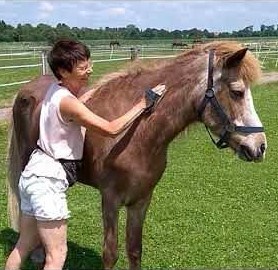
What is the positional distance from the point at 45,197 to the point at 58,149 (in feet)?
0.96

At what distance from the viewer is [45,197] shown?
9.38 feet

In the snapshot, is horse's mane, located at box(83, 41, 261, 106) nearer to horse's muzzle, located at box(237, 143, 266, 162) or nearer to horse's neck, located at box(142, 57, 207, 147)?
horse's neck, located at box(142, 57, 207, 147)

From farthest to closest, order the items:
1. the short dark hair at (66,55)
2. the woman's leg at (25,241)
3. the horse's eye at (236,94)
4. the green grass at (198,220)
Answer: the green grass at (198,220) < the horse's eye at (236,94) < the woman's leg at (25,241) < the short dark hair at (66,55)

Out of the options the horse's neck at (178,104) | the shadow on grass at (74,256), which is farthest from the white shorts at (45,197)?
the shadow on grass at (74,256)

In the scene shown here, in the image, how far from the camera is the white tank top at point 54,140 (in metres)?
2.94

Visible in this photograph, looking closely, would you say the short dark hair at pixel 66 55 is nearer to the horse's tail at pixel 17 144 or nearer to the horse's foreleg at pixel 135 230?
the horse's foreleg at pixel 135 230

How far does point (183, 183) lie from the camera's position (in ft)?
23.0

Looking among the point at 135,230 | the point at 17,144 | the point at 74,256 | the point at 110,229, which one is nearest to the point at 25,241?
the point at 110,229

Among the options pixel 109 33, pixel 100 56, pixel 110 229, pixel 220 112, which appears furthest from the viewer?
pixel 109 33

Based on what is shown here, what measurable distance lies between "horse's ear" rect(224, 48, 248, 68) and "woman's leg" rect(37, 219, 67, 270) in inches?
51.5

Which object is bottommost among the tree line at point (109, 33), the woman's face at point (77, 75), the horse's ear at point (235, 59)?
the tree line at point (109, 33)

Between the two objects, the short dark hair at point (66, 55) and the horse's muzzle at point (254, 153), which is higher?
the short dark hair at point (66, 55)

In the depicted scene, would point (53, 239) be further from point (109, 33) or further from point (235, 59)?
point (109, 33)

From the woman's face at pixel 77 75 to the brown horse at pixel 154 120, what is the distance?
2.06 feet
